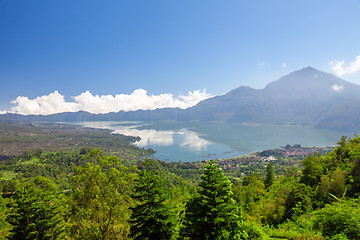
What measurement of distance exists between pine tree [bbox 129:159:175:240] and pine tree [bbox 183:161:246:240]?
4.85ft

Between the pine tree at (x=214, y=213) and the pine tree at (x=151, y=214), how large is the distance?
1.48 metres

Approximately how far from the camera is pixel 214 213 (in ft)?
21.3

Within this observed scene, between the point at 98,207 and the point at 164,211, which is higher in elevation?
the point at 164,211

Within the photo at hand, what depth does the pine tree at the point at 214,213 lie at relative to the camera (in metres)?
6.37

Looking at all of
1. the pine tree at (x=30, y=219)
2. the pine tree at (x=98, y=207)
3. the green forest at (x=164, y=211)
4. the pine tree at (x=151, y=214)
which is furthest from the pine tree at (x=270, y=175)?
the pine tree at (x=30, y=219)

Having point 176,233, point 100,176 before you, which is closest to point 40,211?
point 100,176

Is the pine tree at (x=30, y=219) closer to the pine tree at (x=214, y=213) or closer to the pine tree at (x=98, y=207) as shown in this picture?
the pine tree at (x=98, y=207)

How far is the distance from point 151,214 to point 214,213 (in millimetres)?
3180

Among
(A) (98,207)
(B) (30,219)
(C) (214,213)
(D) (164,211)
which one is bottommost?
(B) (30,219)

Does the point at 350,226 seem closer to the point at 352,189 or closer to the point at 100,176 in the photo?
the point at 352,189

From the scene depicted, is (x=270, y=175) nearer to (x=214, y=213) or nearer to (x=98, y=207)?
(x=214, y=213)

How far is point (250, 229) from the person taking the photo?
7938mm

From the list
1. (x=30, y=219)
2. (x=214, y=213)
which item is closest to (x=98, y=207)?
(x=30, y=219)

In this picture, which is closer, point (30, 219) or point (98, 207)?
point (30, 219)
